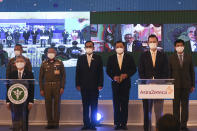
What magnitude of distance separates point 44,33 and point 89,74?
6.19 ft

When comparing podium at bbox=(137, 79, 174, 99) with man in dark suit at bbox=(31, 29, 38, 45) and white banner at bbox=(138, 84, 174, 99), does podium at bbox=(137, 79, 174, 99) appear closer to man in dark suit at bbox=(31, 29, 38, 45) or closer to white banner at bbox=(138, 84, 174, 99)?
white banner at bbox=(138, 84, 174, 99)

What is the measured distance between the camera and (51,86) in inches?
257

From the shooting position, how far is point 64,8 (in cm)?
751

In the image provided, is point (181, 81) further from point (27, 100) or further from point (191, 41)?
point (27, 100)

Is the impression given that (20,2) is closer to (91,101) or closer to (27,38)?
(27,38)

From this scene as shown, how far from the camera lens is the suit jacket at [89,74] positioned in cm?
629

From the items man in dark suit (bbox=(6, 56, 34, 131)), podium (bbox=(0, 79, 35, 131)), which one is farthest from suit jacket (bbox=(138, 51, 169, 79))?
podium (bbox=(0, 79, 35, 131))

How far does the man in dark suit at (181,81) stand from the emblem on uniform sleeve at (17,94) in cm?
283

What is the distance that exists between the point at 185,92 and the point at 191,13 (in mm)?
1924

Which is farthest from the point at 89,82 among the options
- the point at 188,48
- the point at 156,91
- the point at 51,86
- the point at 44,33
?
the point at 188,48

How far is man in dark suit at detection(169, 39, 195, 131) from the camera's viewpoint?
6266 mm

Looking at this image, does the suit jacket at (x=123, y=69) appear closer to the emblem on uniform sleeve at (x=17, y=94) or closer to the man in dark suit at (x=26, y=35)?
the emblem on uniform sleeve at (x=17, y=94)

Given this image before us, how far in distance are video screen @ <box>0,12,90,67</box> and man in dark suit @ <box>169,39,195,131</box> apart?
2083 millimetres

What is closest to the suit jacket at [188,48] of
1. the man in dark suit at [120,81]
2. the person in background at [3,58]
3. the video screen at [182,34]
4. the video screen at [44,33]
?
the video screen at [182,34]
